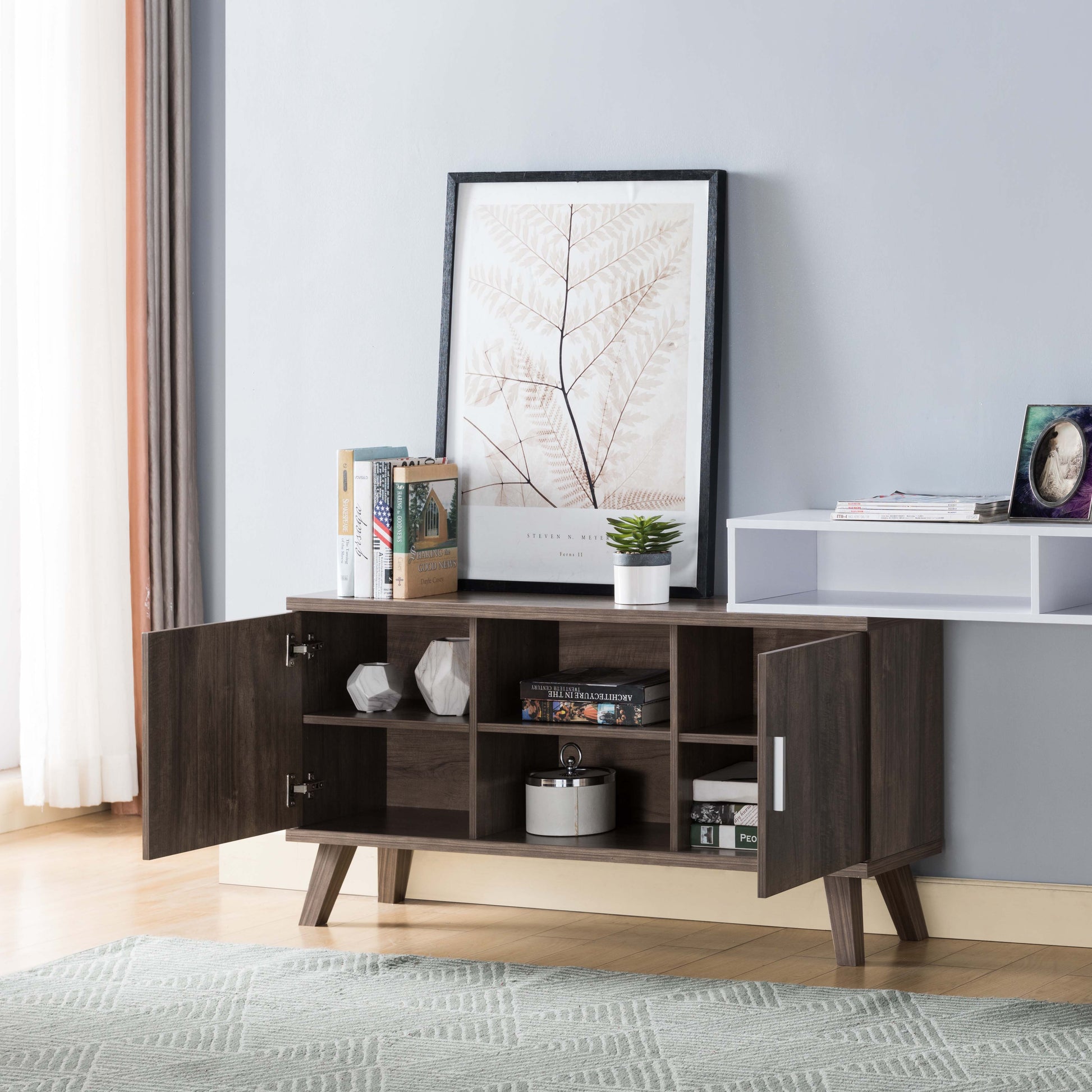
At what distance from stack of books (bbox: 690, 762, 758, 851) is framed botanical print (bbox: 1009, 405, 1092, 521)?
25.4 inches

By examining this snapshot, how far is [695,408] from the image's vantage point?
3158 mm

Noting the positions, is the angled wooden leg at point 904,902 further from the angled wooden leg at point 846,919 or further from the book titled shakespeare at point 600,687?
the book titled shakespeare at point 600,687

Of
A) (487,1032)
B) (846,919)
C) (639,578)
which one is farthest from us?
(639,578)

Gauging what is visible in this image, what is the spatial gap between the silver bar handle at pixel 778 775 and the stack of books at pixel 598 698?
468mm

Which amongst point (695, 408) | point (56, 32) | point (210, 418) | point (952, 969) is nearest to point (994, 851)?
point (952, 969)

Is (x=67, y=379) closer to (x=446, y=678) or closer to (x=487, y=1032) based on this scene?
(x=446, y=678)

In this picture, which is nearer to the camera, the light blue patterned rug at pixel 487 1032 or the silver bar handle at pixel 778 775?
the light blue patterned rug at pixel 487 1032

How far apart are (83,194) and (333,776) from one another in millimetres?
1662

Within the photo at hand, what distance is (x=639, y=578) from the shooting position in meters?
3.00

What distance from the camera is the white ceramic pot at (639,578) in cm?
300

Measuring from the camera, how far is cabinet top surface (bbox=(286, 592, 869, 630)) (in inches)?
112

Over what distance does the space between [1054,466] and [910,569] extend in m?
0.35

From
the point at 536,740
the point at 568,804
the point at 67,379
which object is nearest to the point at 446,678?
the point at 536,740

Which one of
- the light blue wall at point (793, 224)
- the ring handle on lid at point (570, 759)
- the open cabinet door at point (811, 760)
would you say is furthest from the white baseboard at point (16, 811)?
the open cabinet door at point (811, 760)
